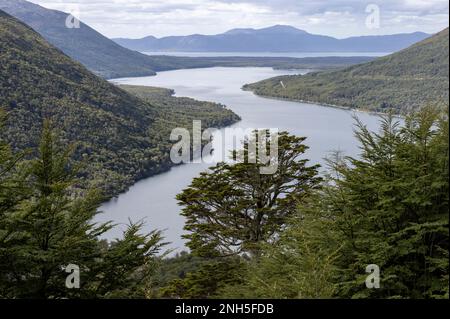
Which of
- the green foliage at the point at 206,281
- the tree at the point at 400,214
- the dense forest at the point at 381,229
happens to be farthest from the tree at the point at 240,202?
the tree at the point at 400,214

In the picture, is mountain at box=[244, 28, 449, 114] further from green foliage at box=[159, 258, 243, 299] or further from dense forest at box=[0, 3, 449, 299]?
green foliage at box=[159, 258, 243, 299]

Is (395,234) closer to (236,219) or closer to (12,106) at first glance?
(236,219)

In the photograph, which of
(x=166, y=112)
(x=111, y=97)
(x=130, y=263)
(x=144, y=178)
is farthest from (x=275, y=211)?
(x=166, y=112)

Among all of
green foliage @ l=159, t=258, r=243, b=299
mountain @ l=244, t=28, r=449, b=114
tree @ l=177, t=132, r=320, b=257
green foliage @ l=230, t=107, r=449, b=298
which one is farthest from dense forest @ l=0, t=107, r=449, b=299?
mountain @ l=244, t=28, r=449, b=114

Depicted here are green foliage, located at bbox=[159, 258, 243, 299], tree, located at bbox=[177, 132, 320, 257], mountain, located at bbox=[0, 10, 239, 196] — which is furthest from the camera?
mountain, located at bbox=[0, 10, 239, 196]

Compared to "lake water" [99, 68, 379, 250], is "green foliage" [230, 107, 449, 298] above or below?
above

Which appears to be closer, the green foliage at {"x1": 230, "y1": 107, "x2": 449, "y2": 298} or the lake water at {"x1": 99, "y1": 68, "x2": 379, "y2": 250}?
the green foliage at {"x1": 230, "y1": 107, "x2": 449, "y2": 298}

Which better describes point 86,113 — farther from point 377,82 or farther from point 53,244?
point 377,82
